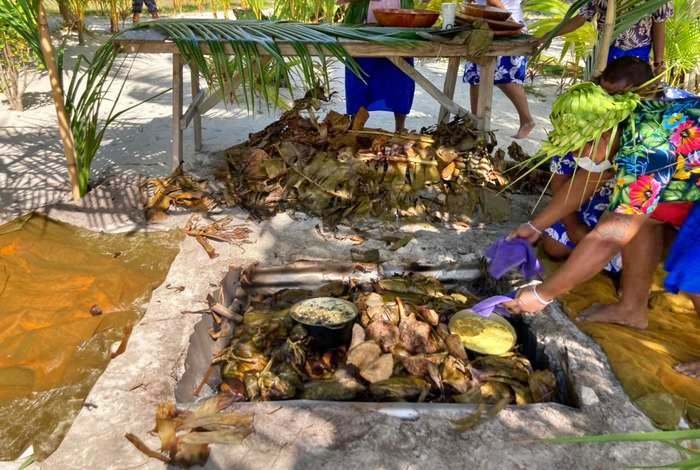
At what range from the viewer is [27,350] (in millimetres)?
2238

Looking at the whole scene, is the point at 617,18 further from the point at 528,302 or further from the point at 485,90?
the point at 485,90

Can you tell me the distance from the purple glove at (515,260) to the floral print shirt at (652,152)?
63cm

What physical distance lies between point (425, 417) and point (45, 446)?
4.20 feet

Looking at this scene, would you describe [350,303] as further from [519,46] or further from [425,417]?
[519,46]

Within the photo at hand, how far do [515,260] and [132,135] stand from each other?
148 inches

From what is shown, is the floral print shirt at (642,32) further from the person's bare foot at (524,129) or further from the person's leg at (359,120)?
the person's leg at (359,120)

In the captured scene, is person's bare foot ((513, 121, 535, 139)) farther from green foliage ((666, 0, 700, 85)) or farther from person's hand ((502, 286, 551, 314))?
person's hand ((502, 286, 551, 314))

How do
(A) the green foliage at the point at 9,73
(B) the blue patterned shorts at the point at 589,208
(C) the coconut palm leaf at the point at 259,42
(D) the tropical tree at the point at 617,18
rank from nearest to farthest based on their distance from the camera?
(D) the tropical tree at the point at 617,18 < (B) the blue patterned shorts at the point at 589,208 < (C) the coconut palm leaf at the point at 259,42 < (A) the green foliage at the point at 9,73

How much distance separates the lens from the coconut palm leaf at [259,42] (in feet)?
10.5

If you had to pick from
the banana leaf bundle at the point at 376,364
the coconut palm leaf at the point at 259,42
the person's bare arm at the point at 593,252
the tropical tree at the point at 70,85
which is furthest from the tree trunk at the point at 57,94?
the person's bare arm at the point at 593,252

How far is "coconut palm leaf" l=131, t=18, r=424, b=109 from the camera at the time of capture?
319cm

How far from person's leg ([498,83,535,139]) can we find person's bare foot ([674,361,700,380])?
10.4ft

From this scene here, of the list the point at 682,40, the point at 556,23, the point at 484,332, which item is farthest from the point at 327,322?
the point at 682,40

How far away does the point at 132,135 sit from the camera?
4.94m
